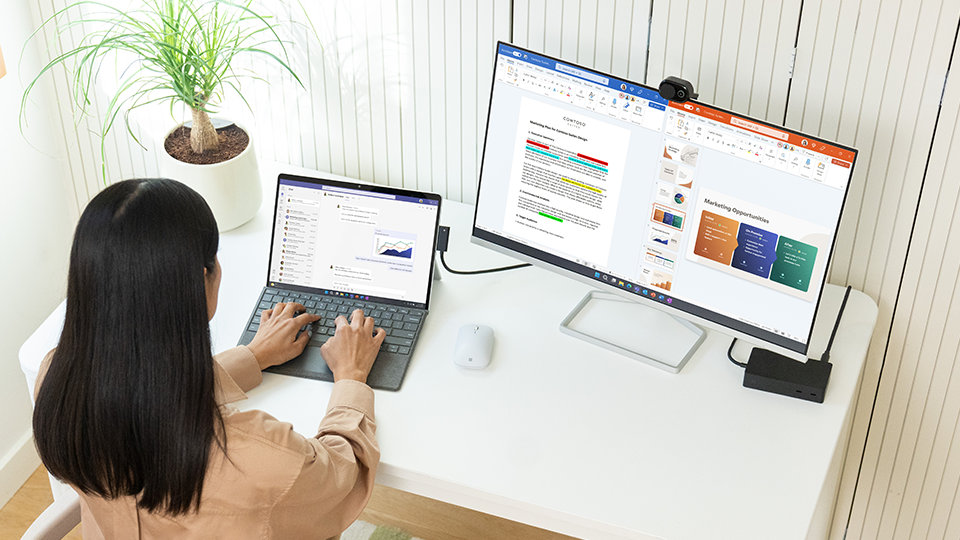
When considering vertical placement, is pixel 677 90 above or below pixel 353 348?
above

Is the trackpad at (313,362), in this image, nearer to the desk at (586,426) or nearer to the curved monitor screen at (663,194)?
the desk at (586,426)

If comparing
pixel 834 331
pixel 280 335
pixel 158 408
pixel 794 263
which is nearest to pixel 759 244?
pixel 794 263

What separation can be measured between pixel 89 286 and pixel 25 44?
1052 mm

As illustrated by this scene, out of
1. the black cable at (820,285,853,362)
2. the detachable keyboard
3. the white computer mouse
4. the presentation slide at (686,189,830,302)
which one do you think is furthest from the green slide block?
the detachable keyboard

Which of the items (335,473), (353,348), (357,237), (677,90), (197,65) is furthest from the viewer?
(197,65)

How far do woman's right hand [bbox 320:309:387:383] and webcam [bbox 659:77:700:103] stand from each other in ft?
1.81

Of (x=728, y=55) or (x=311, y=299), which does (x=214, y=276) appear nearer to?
(x=311, y=299)

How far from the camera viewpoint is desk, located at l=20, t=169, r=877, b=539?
1366 millimetres

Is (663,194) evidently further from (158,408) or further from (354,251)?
(158,408)

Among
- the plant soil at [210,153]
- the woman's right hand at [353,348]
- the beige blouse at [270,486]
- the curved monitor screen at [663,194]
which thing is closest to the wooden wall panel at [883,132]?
the curved monitor screen at [663,194]

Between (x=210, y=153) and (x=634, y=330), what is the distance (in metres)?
0.80

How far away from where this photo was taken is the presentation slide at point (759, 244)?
144cm

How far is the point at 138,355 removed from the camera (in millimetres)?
1174

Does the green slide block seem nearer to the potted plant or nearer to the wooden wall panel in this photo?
the wooden wall panel
